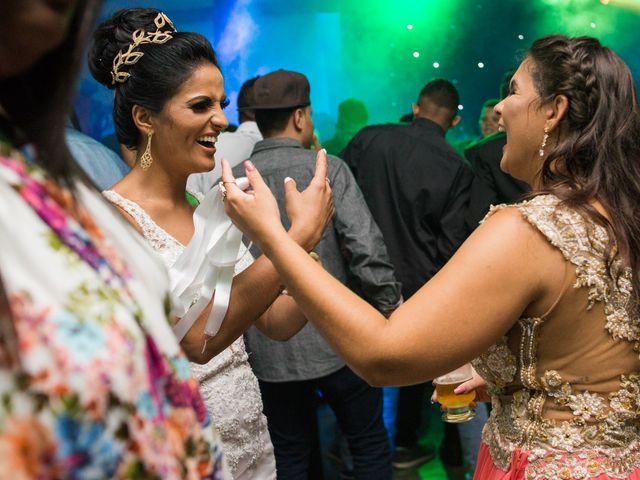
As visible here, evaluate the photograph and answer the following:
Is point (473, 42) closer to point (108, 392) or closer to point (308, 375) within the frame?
point (308, 375)

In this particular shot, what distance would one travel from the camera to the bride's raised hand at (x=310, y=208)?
1550mm

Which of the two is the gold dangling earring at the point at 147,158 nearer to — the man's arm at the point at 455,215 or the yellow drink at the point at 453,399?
the yellow drink at the point at 453,399

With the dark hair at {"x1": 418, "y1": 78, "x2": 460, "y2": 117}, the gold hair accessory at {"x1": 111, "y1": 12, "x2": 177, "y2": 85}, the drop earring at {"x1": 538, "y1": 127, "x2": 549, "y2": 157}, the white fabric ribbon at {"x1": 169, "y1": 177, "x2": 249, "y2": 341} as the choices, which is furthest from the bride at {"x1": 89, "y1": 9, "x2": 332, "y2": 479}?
the dark hair at {"x1": 418, "y1": 78, "x2": 460, "y2": 117}

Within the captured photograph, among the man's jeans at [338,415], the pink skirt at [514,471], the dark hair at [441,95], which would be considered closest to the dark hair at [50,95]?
the pink skirt at [514,471]

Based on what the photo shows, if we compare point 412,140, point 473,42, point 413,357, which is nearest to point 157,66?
point 413,357

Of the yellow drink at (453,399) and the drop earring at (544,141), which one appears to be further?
the yellow drink at (453,399)

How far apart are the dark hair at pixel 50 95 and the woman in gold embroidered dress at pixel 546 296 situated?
2.35ft

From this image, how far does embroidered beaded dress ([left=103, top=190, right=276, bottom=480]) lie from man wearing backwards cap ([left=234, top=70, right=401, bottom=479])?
38.3 inches

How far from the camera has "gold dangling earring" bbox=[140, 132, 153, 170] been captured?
1947 millimetres

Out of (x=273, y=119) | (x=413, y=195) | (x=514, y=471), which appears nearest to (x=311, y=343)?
(x=273, y=119)

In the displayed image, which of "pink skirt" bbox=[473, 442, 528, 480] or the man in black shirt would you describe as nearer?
"pink skirt" bbox=[473, 442, 528, 480]

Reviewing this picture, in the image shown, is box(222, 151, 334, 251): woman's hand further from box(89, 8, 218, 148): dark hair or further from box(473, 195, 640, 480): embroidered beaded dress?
box(89, 8, 218, 148): dark hair

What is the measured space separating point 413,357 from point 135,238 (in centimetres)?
70

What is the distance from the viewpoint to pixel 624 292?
56.2 inches
